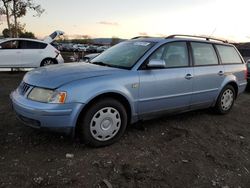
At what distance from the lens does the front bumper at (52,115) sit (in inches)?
151

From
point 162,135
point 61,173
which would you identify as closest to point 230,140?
point 162,135

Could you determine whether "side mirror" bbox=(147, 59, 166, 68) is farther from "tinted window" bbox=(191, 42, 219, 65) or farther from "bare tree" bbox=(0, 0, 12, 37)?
"bare tree" bbox=(0, 0, 12, 37)

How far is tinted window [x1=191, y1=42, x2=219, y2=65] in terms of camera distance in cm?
562

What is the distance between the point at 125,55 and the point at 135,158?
186cm

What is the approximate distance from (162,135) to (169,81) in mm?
905

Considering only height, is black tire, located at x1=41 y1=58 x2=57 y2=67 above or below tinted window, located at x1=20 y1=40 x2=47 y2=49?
below

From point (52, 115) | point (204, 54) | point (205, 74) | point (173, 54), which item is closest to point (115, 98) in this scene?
point (52, 115)

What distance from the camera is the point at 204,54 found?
586 centimetres

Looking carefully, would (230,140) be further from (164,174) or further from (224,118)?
(164,174)

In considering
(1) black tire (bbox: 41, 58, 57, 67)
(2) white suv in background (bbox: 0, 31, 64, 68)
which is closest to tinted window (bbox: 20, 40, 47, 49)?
(2) white suv in background (bbox: 0, 31, 64, 68)

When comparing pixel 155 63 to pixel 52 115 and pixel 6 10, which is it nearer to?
pixel 52 115

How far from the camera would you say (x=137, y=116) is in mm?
4707

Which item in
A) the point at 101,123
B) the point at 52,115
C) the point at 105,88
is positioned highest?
the point at 105,88

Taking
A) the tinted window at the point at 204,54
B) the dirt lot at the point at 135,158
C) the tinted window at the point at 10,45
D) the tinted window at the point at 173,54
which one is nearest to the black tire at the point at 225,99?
the tinted window at the point at 204,54
